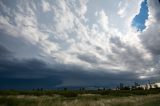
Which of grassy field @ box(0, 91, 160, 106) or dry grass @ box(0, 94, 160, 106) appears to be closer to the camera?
dry grass @ box(0, 94, 160, 106)

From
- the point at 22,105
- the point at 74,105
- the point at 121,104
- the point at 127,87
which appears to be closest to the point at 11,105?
the point at 22,105

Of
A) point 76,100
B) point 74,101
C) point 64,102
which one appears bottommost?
point 64,102

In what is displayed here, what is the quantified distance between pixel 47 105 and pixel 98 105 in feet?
15.5

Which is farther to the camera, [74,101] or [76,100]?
[76,100]

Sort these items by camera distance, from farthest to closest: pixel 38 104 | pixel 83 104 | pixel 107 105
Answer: pixel 107 105, pixel 83 104, pixel 38 104

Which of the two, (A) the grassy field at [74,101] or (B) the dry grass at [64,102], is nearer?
(B) the dry grass at [64,102]

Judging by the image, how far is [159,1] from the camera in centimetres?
2620

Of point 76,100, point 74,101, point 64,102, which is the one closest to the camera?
point 64,102

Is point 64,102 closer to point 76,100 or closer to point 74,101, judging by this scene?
point 74,101

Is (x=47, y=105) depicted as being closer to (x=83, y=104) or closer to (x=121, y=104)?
(x=83, y=104)

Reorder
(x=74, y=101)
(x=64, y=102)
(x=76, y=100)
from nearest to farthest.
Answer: (x=64, y=102), (x=74, y=101), (x=76, y=100)

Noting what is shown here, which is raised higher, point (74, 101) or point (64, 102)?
point (74, 101)

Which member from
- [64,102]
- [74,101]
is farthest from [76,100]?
[64,102]

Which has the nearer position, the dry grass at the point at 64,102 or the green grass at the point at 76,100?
the dry grass at the point at 64,102
